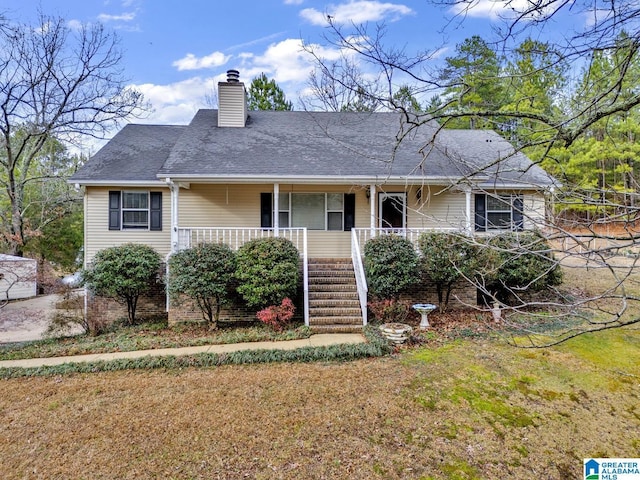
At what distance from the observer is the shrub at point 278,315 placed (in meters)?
7.52

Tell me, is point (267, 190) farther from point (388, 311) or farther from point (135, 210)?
point (388, 311)

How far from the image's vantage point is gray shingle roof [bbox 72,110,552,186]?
9211 mm

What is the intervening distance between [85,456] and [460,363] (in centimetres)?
538

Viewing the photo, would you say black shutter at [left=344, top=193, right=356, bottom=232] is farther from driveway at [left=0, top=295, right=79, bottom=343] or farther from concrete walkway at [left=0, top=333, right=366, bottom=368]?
driveway at [left=0, top=295, right=79, bottom=343]

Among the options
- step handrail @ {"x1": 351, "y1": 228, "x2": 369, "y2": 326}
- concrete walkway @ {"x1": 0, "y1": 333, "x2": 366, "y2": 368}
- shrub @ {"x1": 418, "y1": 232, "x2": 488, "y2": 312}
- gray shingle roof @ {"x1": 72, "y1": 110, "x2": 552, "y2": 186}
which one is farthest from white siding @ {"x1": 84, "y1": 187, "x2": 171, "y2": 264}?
shrub @ {"x1": 418, "y1": 232, "x2": 488, "y2": 312}

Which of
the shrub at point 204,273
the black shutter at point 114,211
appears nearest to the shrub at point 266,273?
the shrub at point 204,273

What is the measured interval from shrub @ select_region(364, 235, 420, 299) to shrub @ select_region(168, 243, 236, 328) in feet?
11.0

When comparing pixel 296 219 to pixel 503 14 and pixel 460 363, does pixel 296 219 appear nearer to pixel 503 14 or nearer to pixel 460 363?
pixel 460 363

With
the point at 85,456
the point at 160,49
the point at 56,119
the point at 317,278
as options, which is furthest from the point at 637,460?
the point at 56,119

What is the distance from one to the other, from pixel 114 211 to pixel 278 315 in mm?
6504

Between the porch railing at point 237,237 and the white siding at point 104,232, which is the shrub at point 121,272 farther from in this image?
the white siding at point 104,232

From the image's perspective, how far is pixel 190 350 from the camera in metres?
6.65

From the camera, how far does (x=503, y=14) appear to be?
298cm

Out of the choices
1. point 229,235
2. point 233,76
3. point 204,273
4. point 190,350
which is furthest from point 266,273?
point 233,76
